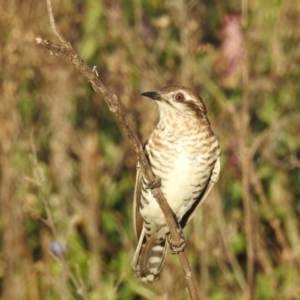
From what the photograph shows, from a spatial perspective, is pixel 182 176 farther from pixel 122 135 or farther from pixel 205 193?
pixel 122 135

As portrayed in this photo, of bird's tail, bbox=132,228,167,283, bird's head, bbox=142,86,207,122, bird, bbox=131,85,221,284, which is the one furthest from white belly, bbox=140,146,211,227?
bird's tail, bbox=132,228,167,283

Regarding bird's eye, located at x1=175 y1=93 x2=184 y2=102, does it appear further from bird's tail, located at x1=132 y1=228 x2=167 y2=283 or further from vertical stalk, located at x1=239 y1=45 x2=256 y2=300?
bird's tail, located at x1=132 y1=228 x2=167 y2=283

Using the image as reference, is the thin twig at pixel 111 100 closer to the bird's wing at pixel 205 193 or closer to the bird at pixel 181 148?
the bird at pixel 181 148

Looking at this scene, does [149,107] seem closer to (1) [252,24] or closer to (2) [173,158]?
(1) [252,24]

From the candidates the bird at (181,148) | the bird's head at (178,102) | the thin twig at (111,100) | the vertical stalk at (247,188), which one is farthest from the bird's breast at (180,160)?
the thin twig at (111,100)

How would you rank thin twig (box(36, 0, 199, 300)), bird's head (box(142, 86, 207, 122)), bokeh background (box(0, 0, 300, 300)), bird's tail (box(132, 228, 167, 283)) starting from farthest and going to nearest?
bokeh background (box(0, 0, 300, 300)) < bird's tail (box(132, 228, 167, 283)) < bird's head (box(142, 86, 207, 122)) < thin twig (box(36, 0, 199, 300))

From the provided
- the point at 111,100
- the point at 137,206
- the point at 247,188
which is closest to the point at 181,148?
the point at 137,206
